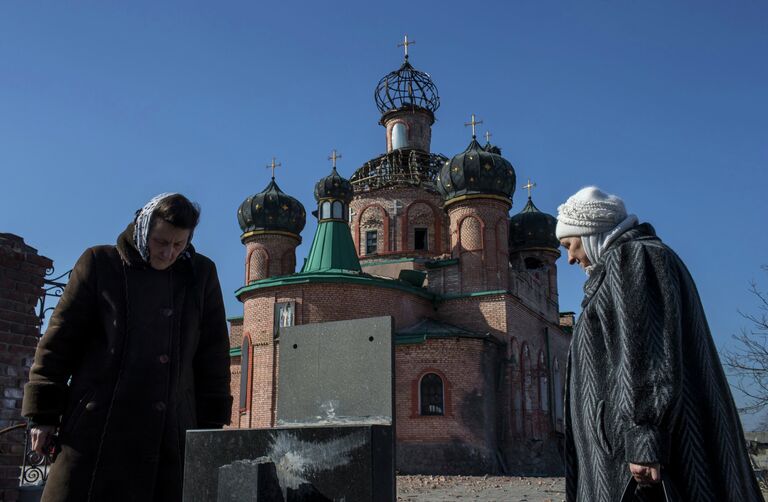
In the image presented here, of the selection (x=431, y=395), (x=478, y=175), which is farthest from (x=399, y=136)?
(x=431, y=395)

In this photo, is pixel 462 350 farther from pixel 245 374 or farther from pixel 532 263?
pixel 532 263

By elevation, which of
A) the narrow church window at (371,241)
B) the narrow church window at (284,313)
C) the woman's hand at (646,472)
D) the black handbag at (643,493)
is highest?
the narrow church window at (371,241)

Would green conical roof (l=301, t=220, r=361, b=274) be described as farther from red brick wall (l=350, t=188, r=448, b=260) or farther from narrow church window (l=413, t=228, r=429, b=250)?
narrow church window (l=413, t=228, r=429, b=250)

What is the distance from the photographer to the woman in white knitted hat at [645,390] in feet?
9.19

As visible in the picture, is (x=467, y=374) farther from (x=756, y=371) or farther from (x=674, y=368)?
(x=674, y=368)

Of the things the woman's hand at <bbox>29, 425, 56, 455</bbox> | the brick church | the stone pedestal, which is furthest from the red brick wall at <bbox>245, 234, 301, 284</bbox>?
the woman's hand at <bbox>29, 425, 56, 455</bbox>

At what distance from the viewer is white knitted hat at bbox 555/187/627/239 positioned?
335 cm

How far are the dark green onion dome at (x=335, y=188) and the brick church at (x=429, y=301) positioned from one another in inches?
1.9

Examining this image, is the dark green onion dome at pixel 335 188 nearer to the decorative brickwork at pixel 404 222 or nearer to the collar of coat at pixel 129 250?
the decorative brickwork at pixel 404 222

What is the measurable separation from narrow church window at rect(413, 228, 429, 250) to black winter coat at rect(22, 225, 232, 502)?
23.5m

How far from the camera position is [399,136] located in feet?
94.7

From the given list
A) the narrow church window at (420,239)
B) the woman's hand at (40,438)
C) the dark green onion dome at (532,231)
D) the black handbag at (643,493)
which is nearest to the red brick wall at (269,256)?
the narrow church window at (420,239)

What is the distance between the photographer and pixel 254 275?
1037 inches

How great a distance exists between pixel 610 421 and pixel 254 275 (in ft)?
78.7
